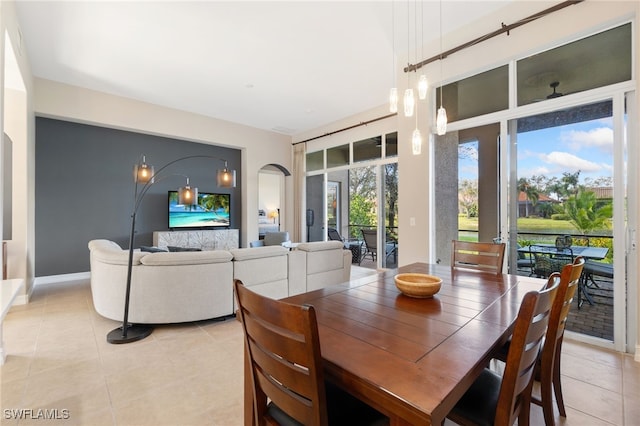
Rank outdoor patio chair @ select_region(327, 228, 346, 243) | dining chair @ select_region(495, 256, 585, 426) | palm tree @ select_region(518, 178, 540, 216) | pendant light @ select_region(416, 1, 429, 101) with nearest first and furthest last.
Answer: dining chair @ select_region(495, 256, 585, 426) → pendant light @ select_region(416, 1, 429, 101) → palm tree @ select_region(518, 178, 540, 216) → outdoor patio chair @ select_region(327, 228, 346, 243)

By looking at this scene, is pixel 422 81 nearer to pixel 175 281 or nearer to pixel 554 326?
pixel 554 326

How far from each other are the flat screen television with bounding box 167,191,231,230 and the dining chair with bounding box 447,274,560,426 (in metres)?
5.70

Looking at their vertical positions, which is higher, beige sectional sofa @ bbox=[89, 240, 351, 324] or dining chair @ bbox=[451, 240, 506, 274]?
dining chair @ bbox=[451, 240, 506, 274]

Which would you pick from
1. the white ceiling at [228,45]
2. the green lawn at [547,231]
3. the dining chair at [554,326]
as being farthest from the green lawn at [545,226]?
the white ceiling at [228,45]

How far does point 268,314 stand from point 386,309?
0.73 meters

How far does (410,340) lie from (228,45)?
13.1ft

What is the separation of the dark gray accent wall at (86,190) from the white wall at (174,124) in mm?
427

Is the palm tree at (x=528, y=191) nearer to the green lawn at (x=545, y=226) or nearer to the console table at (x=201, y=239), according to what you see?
the green lawn at (x=545, y=226)

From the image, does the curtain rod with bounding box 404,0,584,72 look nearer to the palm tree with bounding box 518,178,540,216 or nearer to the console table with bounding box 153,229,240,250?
the palm tree with bounding box 518,178,540,216

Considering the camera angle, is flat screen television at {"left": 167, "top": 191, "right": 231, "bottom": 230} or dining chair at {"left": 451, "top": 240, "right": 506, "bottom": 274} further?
flat screen television at {"left": 167, "top": 191, "right": 231, "bottom": 230}

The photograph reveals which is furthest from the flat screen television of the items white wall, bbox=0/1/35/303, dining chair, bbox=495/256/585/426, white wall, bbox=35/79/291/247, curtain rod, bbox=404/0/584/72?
dining chair, bbox=495/256/585/426

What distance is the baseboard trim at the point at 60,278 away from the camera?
15.8 ft

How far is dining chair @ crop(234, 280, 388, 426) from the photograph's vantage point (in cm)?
87

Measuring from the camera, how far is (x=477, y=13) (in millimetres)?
3158
